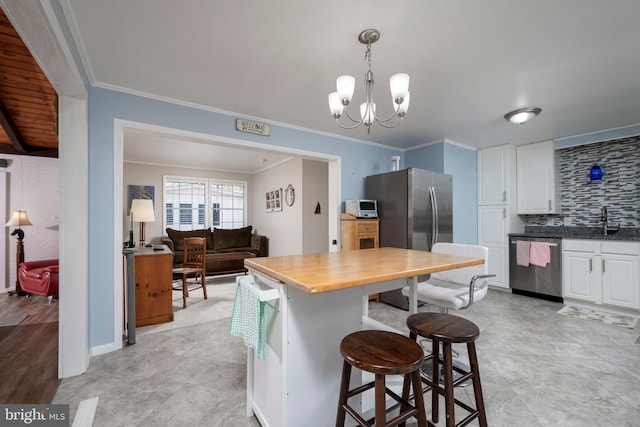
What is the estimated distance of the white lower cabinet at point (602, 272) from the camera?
3.17 metres

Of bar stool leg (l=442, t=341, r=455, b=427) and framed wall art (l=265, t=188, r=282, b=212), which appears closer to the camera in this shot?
bar stool leg (l=442, t=341, r=455, b=427)

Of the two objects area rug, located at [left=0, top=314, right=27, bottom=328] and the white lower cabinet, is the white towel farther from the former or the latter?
area rug, located at [left=0, top=314, right=27, bottom=328]

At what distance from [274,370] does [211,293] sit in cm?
331

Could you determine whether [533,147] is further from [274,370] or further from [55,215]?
[55,215]

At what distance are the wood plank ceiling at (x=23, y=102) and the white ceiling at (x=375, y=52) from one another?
538mm

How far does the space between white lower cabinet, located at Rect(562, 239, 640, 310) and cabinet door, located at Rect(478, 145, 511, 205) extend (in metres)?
1.05

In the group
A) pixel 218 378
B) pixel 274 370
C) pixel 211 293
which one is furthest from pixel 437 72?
pixel 211 293

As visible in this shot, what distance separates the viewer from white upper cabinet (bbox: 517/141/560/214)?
4012 millimetres

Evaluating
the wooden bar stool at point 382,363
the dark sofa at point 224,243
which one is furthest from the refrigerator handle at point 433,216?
the dark sofa at point 224,243

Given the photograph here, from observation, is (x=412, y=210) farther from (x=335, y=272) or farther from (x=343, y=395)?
(x=343, y=395)

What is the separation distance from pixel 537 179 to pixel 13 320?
6.95 meters

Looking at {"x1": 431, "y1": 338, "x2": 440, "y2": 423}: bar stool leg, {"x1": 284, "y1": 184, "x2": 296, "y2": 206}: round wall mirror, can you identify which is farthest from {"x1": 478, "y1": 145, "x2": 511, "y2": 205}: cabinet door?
{"x1": 431, "y1": 338, "x2": 440, "y2": 423}: bar stool leg

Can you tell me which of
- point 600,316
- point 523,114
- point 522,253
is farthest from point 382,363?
point 522,253

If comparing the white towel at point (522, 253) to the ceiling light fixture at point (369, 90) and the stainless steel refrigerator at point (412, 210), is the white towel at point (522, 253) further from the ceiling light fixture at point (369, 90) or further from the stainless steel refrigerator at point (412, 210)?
the ceiling light fixture at point (369, 90)
